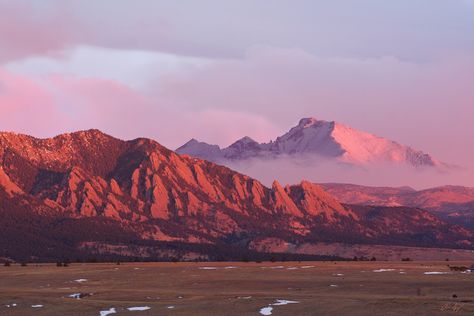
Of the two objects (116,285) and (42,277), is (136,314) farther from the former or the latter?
(42,277)

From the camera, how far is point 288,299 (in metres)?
104

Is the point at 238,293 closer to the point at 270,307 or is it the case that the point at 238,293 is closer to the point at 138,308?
the point at 138,308

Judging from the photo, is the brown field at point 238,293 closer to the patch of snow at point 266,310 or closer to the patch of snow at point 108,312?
the patch of snow at point 266,310

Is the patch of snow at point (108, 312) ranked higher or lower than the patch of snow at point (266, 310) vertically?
higher

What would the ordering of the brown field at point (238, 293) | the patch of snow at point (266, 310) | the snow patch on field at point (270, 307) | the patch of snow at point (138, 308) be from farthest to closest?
the patch of snow at point (138, 308)
the brown field at point (238, 293)
the snow patch on field at point (270, 307)
the patch of snow at point (266, 310)

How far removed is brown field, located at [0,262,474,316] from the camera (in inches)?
3551

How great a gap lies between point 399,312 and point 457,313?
572 cm

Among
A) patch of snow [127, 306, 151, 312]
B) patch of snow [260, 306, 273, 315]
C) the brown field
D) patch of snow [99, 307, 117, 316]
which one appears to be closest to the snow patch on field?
patch of snow [260, 306, 273, 315]

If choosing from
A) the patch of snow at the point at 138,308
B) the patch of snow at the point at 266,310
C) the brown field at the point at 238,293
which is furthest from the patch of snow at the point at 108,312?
the patch of snow at the point at 266,310

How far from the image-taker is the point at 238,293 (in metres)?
125

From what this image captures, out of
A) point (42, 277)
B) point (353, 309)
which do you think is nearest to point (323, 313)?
point (353, 309)

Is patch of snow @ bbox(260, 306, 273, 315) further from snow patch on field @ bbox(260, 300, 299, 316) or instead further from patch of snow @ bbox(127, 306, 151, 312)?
patch of snow @ bbox(127, 306, 151, 312)

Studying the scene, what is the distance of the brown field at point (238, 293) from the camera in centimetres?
9019

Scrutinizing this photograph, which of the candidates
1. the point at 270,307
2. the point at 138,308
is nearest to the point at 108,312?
the point at 138,308
